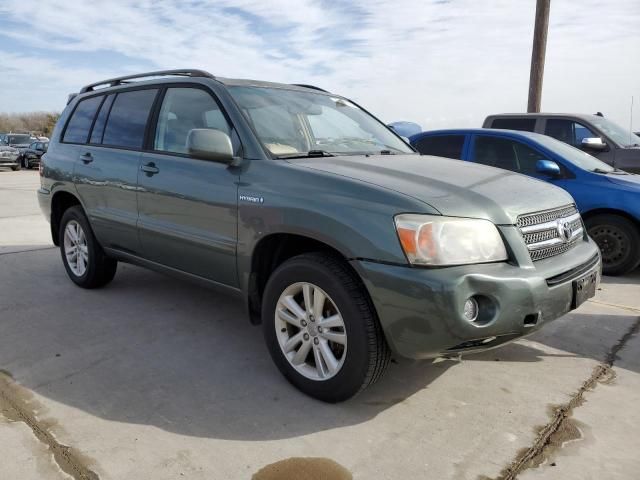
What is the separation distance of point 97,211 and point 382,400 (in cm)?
287

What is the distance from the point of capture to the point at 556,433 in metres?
2.74

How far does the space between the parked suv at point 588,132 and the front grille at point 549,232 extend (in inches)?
176

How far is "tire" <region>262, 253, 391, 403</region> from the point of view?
2.76 meters

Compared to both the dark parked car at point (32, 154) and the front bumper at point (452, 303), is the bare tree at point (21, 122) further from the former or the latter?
the front bumper at point (452, 303)

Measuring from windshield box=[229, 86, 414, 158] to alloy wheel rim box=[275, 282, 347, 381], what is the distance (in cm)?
89

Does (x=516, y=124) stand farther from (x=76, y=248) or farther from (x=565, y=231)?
(x=76, y=248)

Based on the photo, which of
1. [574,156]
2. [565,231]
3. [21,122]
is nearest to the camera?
→ [565,231]

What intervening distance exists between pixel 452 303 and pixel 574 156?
4.54 metres

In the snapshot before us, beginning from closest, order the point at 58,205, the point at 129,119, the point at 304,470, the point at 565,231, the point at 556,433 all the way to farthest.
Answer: the point at 304,470 < the point at 556,433 < the point at 565,231 < the point at 129,119 < the point at 58,205

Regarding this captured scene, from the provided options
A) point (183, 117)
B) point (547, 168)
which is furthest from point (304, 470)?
point (547, 168)

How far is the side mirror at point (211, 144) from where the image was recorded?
3.26m

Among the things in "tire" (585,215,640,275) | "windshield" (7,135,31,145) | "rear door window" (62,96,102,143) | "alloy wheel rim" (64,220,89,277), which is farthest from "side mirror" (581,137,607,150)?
"windshield" (7,135,31,145)

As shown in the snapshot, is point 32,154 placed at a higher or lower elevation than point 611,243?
higher

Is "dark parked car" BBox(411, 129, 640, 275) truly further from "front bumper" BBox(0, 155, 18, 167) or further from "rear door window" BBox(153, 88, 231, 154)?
"front bumper" BBox(0, 155, 18, 167)
